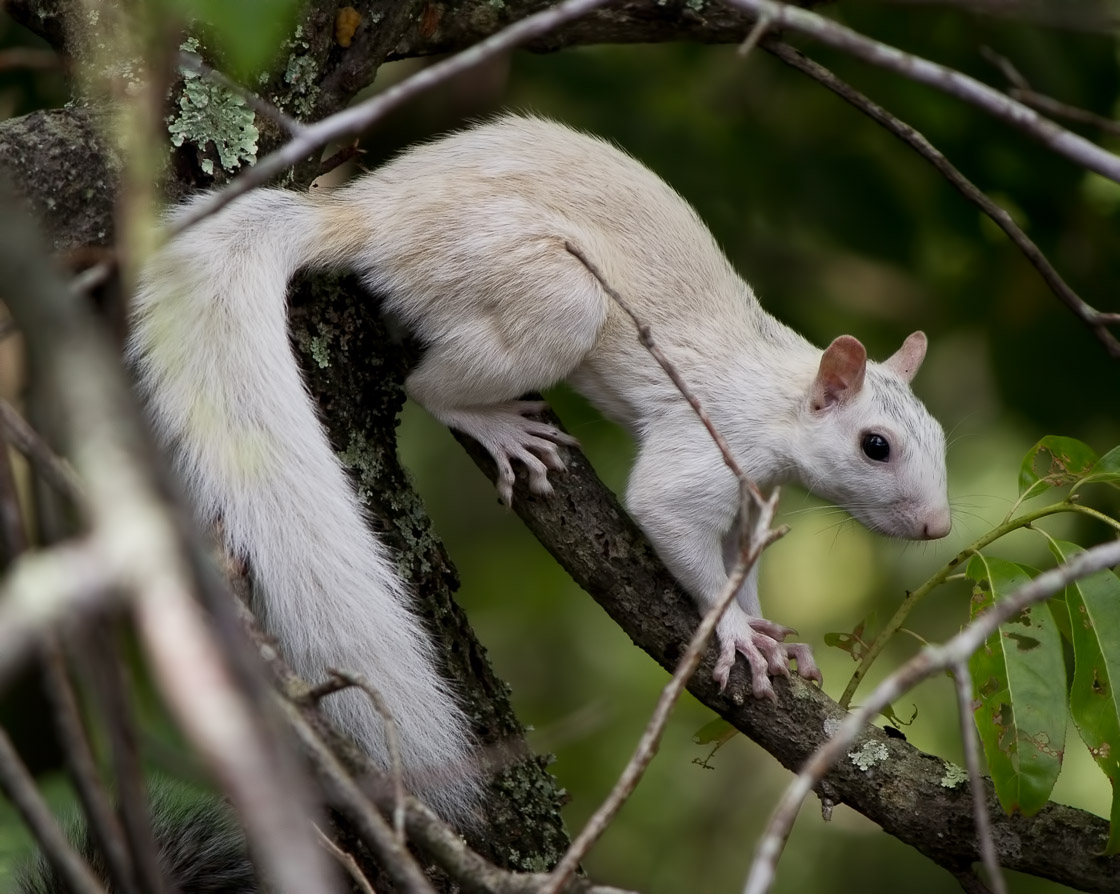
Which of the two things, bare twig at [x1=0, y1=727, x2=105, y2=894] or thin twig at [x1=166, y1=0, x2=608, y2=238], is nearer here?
bare twig at [x1=0, y1=727, x2=105, y2=894]

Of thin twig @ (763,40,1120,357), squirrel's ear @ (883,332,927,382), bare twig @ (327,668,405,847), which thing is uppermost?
thin twig @ (763,40,1120,357)

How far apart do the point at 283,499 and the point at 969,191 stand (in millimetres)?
1537

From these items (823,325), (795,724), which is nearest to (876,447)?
(795,724)

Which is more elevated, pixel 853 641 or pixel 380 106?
pixel 380 106

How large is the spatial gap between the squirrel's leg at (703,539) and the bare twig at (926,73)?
136 centimetres

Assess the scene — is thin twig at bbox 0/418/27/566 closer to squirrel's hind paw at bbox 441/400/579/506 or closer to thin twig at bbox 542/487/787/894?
thin twig at bbox 542/487/787/894

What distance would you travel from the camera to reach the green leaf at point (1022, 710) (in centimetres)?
210

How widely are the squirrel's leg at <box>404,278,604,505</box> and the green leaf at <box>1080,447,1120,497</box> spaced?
3.55 feet

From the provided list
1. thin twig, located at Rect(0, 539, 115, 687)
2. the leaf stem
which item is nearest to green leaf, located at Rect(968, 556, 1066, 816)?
the leaf stem

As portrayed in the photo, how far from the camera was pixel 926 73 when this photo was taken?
4.63 feet

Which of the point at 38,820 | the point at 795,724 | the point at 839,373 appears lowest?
the point at 795,724

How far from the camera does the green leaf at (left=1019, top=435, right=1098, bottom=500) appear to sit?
2.43 meters

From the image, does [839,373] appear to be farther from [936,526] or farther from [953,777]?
[953,777]

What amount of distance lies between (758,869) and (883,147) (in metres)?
3.44
